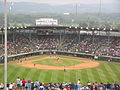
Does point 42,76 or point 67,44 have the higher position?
point 67,44

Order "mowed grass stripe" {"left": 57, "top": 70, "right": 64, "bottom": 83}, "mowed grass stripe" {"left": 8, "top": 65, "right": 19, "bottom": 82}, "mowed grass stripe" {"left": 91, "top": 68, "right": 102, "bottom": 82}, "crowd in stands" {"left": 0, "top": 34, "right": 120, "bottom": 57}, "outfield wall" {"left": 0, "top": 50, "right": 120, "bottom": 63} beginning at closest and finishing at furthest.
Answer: "mowed grass stripe" {"left": 8, "top": 65, "right": 19, "bottom": 82} → "mowed grass stripe" {"left": 57, "top": 70, "right": 64, "bottom": 83} → "mowed grass stripe" {"left": 91, "top": 68, "right": 102, "bottom": 82} → "outfield wall" {"left": 0, "top": 50, "right": 120, "bottom": 63} → "crowd in stands" {"left": 0, "top": 34, "right": 120, "bottom": 57}

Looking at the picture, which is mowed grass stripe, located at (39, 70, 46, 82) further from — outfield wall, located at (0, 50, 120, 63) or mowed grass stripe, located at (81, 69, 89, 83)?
outfield wall, located at (0, 50, 120, 63)

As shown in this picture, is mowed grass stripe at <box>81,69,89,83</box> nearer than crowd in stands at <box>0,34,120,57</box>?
Yes

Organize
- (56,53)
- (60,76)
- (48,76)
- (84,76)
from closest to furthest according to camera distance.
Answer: (48,76)
(60,76)
(84,76)
(56,53)

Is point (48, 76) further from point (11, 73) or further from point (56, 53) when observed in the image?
point (56, 53)

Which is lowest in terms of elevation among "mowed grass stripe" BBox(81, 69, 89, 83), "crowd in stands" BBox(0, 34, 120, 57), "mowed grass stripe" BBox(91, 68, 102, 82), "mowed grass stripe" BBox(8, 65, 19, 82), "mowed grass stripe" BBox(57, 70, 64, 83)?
"mowed grass stripe" BBox(91, 68, 102, 82)

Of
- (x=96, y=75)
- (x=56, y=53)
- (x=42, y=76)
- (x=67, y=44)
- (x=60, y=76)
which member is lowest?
(x=96, y=75)

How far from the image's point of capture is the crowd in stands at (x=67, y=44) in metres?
55.5

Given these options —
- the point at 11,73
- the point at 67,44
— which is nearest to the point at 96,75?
the point at 11,73

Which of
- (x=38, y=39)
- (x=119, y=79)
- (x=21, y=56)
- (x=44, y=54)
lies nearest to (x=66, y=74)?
(x=119, y=79)

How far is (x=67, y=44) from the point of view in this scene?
64.2 metres

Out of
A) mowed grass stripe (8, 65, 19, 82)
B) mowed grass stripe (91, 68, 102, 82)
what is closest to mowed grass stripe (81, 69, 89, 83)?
mowed grass stripe (91, 68, 102, 82)

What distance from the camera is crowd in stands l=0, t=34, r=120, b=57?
55.5 metres

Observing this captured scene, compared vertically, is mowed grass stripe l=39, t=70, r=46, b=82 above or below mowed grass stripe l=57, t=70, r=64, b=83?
above
